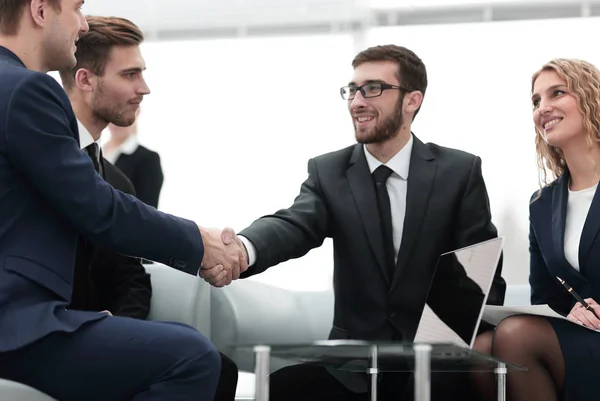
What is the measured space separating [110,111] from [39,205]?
3.96ft

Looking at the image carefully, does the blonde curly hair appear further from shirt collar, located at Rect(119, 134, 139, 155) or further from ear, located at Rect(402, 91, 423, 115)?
shirt collar, located at Rect(119, 134, 139, 155)

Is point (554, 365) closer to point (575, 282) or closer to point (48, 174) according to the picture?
point (575, 282)

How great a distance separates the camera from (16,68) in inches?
81.5

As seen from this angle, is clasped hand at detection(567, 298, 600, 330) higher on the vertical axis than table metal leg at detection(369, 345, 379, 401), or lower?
higher

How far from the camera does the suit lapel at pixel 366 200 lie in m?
3.04

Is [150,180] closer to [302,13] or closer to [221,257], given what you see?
[221,257]

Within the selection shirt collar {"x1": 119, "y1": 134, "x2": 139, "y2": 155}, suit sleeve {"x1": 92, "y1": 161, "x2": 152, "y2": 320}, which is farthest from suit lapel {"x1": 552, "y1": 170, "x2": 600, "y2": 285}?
shirt collar {"x1": 119, "y1": 134, "x2": 139, "y2": 155}

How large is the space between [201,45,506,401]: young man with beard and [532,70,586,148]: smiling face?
0.83ft

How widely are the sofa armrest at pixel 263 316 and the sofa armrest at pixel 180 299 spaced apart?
5cm

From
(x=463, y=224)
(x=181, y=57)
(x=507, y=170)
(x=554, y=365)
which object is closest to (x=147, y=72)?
(x=181, y=57)

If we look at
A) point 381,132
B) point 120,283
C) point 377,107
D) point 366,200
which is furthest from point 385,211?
point 120,283

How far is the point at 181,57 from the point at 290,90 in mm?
870

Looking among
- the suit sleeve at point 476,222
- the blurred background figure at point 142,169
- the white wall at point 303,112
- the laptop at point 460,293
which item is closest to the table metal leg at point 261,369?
the laptop at point 460,293

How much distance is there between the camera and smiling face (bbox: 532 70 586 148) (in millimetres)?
3051
